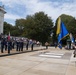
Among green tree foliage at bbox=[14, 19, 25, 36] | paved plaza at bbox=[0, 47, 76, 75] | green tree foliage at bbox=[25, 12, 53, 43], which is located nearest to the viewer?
paved plaza at bbox=[0, 47, 76, 75]

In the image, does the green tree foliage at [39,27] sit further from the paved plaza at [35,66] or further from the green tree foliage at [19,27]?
the paved plaza at [35,66]

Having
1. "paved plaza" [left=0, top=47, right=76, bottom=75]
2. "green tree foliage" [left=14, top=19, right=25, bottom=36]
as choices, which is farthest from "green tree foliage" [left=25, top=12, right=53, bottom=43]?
"paved plaza" [left=0, top=47, right=76, bottom=75]

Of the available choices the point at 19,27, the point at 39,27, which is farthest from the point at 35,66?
the point at 19,27

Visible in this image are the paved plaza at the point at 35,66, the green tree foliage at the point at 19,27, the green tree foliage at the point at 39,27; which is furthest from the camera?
the green tree foliage at the point at 19,27

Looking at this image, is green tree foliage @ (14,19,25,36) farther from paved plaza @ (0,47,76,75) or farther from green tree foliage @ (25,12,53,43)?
paved plaza @ (0,47,76,75)

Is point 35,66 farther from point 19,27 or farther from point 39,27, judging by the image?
point 19,27

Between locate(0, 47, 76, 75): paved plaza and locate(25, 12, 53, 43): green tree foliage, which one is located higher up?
locate(25, 12, 53, 43): green tree foliage

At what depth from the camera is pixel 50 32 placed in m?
74.9

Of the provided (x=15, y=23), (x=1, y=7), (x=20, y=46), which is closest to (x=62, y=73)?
(x=20, y=46)

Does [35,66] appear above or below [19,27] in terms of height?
below

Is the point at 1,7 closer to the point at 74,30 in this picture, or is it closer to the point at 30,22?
the point at 30,22

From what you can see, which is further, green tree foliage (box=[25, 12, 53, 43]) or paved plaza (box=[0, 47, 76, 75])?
green tree foliage (box=[25, 12, 53, 43])

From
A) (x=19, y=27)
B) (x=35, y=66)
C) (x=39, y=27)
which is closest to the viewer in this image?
(x=35, y=66)

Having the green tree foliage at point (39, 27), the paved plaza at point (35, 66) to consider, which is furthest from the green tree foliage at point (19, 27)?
the paved plaza at point (35, 66)
